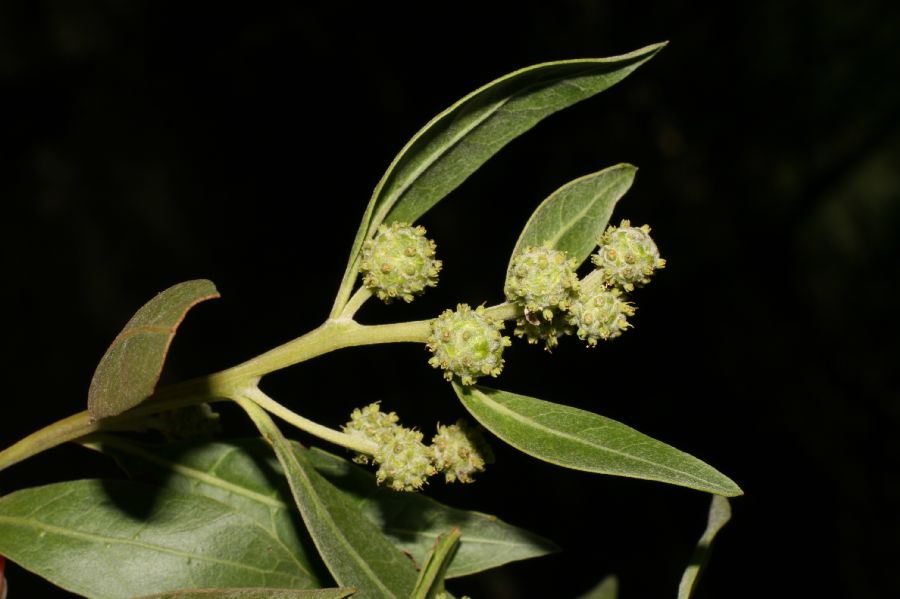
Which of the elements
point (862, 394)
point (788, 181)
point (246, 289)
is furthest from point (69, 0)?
point (862, 394)

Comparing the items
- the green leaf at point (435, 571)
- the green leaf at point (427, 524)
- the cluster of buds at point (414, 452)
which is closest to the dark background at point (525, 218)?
the green leaf at point (427, 524)

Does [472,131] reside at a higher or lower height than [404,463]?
higher

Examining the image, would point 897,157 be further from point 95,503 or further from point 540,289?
point 95,503

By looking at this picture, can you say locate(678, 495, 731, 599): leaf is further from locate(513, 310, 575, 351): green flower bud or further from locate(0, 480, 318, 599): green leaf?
locate(0, 480, 318, 599): green leaf

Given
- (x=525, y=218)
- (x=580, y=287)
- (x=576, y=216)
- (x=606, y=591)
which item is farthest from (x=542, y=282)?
(x=525, y=218)

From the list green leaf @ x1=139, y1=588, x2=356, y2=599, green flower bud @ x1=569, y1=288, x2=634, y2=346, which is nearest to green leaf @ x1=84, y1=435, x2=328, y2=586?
green leaf @ x1=139, y1=588, x2=356, y2=599

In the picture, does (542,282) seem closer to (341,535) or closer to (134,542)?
(341,535)
